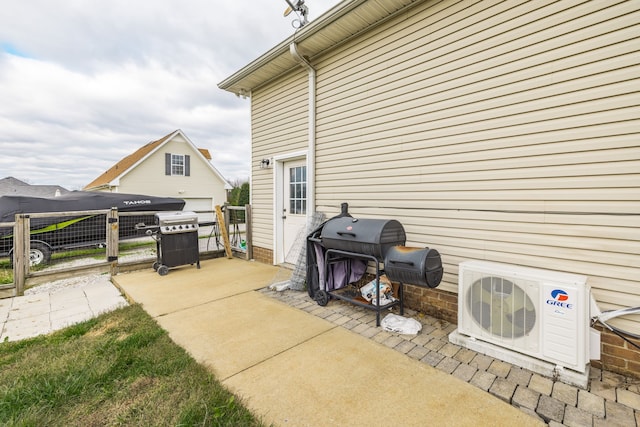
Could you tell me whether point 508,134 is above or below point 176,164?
below

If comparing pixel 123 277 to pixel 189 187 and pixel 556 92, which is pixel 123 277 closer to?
pixel 556 92

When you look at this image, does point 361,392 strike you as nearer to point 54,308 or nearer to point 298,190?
Answer: point 298,190

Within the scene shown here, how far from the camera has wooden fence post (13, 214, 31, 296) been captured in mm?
3954

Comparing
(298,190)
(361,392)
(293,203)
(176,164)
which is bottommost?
(361,392)

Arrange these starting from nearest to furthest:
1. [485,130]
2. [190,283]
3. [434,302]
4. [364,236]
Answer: [485,130], [364,236], [434,302], [190,283]

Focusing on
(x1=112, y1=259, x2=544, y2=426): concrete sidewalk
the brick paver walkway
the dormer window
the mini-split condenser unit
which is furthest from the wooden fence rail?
the dormer window

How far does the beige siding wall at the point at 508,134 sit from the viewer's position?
2053 mm

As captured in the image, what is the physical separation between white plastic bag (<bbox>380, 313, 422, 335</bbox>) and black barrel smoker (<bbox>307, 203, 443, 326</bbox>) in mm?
107

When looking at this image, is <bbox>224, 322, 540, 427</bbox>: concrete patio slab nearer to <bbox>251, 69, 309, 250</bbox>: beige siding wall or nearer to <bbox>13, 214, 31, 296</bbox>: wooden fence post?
<bbox>251, 69, 309, 250</bbox>: beige siding wall

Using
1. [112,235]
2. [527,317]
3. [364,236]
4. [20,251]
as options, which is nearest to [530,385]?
[527,317]

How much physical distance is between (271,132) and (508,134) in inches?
162

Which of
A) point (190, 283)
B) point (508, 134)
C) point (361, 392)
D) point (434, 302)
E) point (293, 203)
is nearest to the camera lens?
point (361, 392)

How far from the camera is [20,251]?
158 inches

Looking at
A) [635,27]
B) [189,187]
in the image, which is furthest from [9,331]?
[189,187]
